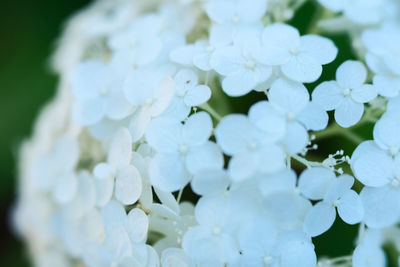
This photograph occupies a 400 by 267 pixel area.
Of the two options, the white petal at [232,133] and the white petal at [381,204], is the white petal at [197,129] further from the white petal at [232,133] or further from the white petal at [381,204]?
the white petal at [381,204]

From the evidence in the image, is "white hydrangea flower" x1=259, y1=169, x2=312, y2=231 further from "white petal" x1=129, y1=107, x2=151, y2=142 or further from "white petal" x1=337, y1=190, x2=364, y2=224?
"white petal" x1=129, y1=107, x2=151, y2=142

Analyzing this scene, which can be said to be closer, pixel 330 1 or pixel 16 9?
pixel 330 1

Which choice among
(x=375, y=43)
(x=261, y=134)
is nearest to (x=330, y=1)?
(x=375, y=43)

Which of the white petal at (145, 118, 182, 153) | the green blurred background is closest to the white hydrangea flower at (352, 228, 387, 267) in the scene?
the white petal at (145, 118, 182, 153)

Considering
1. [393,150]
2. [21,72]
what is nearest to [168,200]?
[393,150]

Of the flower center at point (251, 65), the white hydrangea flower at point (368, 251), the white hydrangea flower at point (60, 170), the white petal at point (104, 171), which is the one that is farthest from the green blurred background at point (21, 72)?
the white hydrangea flower at point (368, 251)

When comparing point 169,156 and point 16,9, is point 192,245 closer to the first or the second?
point 169,156
